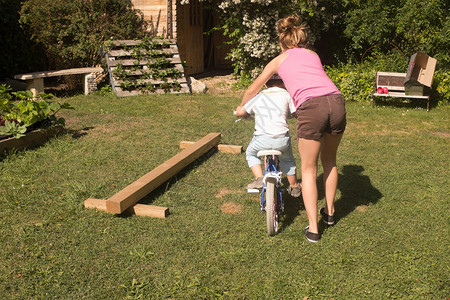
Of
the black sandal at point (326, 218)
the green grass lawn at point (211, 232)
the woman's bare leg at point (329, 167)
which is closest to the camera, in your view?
the green grass lawn at point (211, 232)

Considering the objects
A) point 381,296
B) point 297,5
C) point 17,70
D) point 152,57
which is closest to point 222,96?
point 152,57

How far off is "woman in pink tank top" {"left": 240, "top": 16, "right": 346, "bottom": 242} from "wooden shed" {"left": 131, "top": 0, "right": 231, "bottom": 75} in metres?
8.48

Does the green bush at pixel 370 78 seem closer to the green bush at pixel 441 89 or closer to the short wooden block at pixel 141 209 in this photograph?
the green bush at pixel 441 89

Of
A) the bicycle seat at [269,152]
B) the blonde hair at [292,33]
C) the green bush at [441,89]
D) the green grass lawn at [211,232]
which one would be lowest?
the green grass lawn at [211,232]

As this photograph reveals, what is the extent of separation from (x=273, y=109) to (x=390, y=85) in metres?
6.73

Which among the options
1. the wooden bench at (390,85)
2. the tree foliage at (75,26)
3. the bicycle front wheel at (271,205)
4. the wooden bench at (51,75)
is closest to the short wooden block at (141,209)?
the bicycle front wheel at (271,205)

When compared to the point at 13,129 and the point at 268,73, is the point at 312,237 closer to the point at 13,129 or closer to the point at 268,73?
the point at 268,73

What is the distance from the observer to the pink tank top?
3521 millimetres

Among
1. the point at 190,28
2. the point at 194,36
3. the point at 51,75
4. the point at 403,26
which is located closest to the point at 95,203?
the point at 51,75

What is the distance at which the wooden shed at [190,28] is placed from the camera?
→ 1210cm

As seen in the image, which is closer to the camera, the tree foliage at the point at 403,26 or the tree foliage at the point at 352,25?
the tree foliage at the point at 403,26

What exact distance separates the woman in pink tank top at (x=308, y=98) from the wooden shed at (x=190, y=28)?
848cm

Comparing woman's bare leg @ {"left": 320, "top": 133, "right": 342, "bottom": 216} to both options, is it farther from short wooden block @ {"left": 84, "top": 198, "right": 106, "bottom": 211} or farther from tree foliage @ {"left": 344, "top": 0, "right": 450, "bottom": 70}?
tree foliage @ {"left": 344, "top": 0, "right": 450, "bottom": 70}

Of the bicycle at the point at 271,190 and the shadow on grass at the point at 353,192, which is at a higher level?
the bicycle at the point at 271,190
